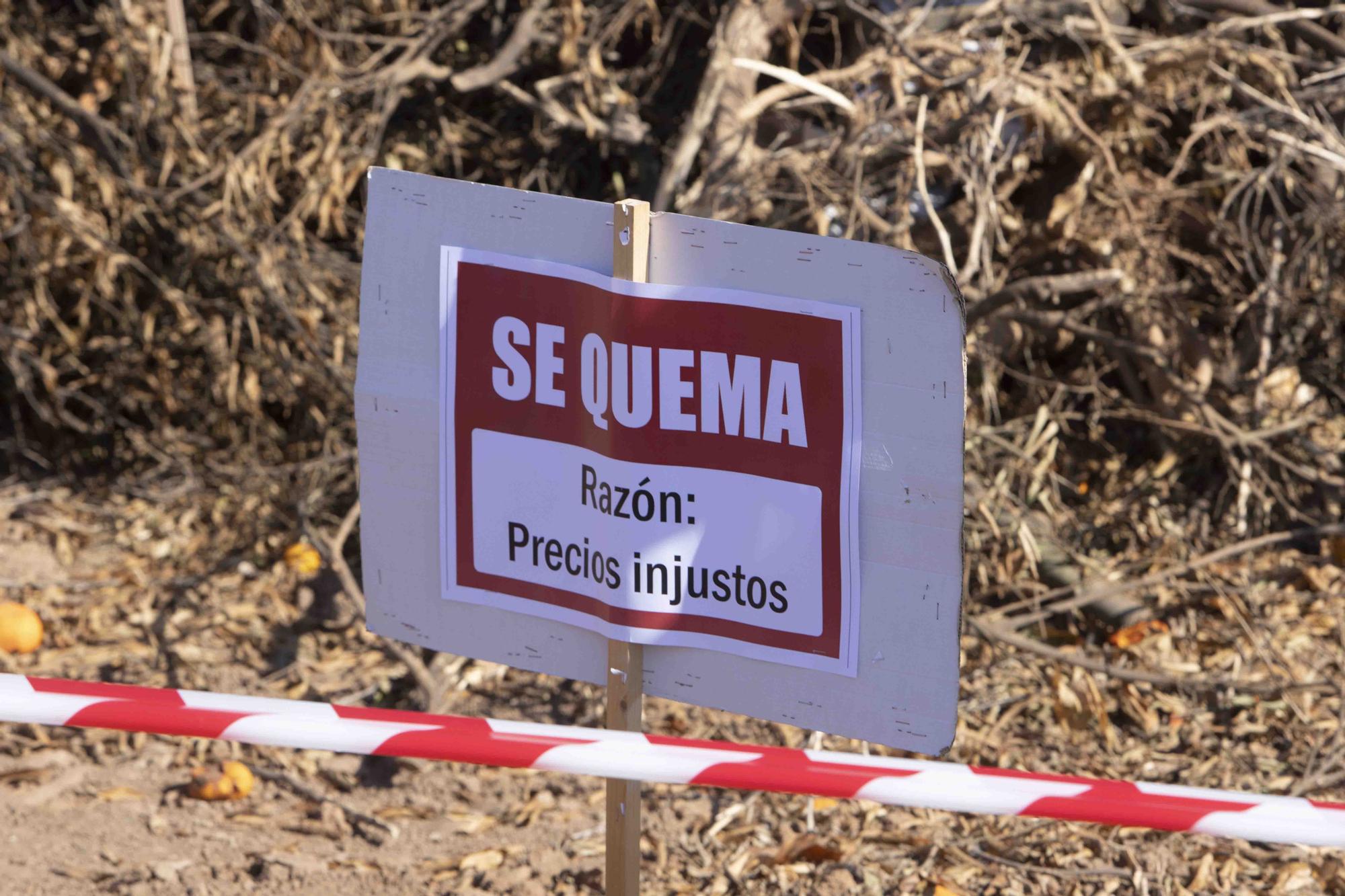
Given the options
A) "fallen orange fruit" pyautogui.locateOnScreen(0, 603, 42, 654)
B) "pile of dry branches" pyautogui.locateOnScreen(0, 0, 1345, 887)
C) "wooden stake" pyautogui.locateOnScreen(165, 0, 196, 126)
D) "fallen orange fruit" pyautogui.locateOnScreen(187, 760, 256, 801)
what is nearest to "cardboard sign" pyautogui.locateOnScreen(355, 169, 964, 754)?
"fallen orange fruit" pyautogui.locateOnScreen(187, 760, 256, 801)

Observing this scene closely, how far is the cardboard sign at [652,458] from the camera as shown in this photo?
1.91 meters

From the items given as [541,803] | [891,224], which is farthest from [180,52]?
[541,803]

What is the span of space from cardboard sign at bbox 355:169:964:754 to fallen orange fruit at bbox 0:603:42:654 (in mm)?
2564

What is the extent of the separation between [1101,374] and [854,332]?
323 centimetres

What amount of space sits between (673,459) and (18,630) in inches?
125

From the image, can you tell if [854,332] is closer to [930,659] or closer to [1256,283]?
[930,659]

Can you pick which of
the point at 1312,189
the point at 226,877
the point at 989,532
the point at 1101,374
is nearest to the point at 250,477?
the point at 226,877

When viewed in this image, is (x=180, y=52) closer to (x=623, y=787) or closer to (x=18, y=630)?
(x=18, y=630)

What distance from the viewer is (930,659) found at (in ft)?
6.17

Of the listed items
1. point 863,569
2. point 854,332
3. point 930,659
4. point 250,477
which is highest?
point 854,332

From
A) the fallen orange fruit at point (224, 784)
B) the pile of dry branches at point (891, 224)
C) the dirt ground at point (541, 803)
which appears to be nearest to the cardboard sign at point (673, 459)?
the dirt ground at point (541, 803)

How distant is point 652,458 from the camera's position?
1.99 metres

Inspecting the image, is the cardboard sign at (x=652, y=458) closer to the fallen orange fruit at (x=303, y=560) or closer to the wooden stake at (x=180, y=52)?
the fallen orange fruit at (x=303, y=560)

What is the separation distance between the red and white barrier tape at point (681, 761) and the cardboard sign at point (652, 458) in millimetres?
172
